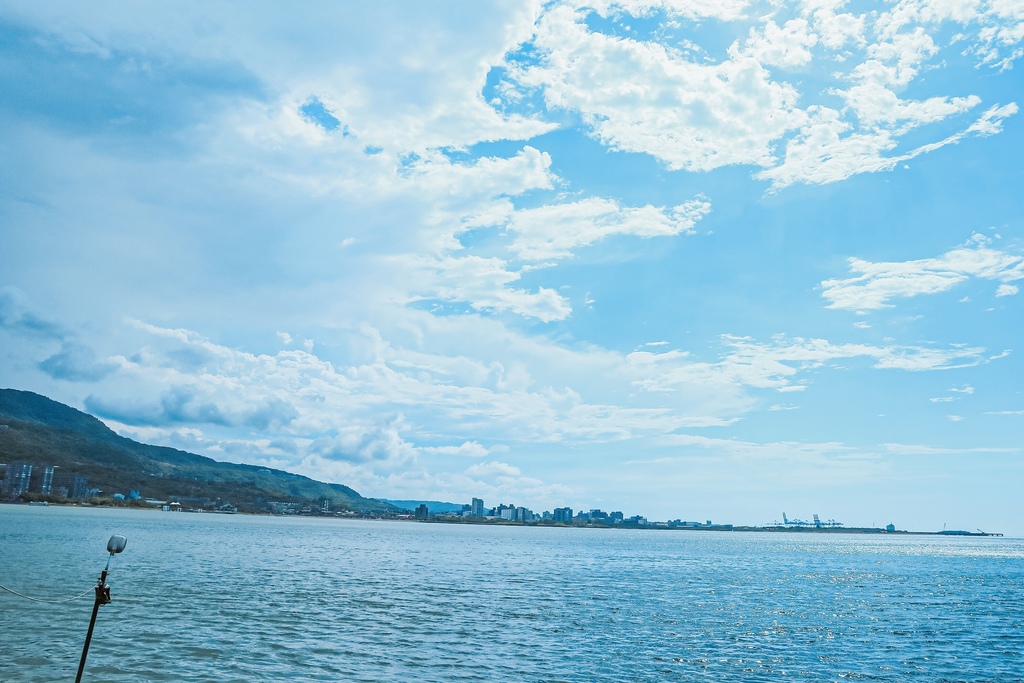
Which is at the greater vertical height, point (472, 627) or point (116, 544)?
point (116, 544)

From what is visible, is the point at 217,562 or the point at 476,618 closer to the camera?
the point at 476,618

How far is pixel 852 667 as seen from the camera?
44.8 m

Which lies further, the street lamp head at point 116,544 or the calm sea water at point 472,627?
the calm sea water at point 472,627

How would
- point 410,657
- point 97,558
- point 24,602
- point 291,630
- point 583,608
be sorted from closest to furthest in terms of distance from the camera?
point 410,657, point 291,630, point 24,602, point 583,608, point 97,558

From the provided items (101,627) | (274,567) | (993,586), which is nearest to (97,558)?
(274,567)

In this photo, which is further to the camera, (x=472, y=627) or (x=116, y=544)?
(x=472, y=627)

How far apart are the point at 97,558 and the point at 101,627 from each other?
59095 mm

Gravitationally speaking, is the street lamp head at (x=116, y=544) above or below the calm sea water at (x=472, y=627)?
above

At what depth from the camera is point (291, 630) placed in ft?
160

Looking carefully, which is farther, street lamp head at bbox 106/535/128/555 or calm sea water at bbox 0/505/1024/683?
calm sea water at bbox 0/505/1024/683

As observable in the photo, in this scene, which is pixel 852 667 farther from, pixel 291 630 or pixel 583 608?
pixel 291 630

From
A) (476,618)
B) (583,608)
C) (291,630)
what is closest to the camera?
(291,630)

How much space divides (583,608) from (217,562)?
6068cm

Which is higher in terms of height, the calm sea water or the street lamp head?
the street lamp head
